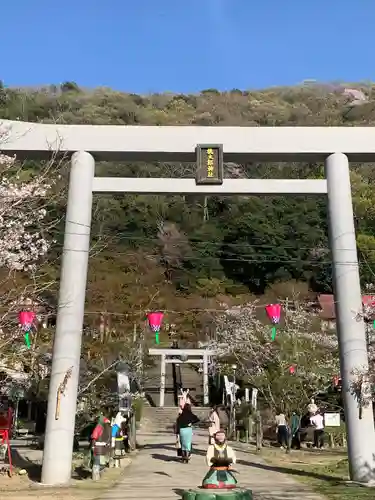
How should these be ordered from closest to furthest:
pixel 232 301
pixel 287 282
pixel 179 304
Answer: pixel 179 304, pixel 232 301, pixel 287 282

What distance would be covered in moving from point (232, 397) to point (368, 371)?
36.9 feet

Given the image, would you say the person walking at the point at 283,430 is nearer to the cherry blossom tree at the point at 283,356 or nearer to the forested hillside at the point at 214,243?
the cherry blossom tree at the point at 283,356

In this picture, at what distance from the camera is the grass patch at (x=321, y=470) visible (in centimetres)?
700

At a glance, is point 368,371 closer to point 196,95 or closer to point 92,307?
point 92,307

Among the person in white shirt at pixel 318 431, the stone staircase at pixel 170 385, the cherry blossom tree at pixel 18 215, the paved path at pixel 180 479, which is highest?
the cherry blossom tree at pixel 18 215

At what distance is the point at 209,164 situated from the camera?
9109 millimetres

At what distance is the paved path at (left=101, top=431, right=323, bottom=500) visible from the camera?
6.88 m

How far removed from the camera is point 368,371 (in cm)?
809

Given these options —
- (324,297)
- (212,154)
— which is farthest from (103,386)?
(324,297)

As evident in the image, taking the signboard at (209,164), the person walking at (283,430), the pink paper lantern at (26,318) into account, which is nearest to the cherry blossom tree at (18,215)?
the pink paper lantern at (26,318)

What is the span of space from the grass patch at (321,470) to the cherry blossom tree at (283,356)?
7.11 feet

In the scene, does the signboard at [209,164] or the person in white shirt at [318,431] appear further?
the person in white shirt at [318,431]

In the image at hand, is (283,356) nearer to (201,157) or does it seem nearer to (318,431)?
(318,431)

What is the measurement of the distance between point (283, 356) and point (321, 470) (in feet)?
24.2
